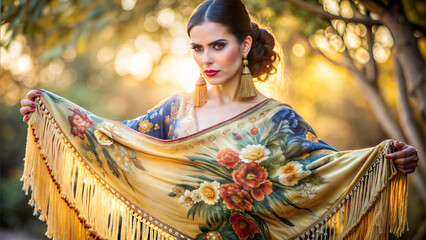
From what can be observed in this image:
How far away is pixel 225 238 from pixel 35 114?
1.02 metres

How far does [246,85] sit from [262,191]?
53 cm

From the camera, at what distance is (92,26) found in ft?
14.0

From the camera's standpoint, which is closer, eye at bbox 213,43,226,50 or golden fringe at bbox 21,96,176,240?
golden fringe at bbox 21,96,176,240

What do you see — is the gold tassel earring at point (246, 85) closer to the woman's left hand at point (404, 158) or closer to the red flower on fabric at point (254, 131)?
the red flower on fabric at point (254, 131)

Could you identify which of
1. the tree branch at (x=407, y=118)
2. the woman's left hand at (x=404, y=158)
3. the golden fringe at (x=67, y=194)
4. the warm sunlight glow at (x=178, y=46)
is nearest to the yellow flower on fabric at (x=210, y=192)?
the golden fringe at (x=67, y=194)

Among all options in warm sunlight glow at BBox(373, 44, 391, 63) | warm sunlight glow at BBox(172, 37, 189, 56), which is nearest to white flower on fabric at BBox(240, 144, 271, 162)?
warm sunlight glow at BBox(373, 44, 391, 63)

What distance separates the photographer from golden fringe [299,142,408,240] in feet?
5.57

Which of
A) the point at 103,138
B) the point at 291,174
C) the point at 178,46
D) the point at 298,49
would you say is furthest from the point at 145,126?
the point at 178,46

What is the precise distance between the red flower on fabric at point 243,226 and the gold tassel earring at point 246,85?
58 cm

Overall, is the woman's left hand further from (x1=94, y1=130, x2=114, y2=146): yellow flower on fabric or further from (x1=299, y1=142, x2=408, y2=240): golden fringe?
(x1=94, y1=130, x2=114, y2=146): yellow flower on fabric

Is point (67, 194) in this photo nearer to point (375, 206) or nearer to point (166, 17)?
point (375, 206)

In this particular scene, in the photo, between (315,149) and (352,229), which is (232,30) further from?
(352,229)

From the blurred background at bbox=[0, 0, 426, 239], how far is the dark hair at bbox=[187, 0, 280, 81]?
0.23m

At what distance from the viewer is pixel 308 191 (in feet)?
5.98
